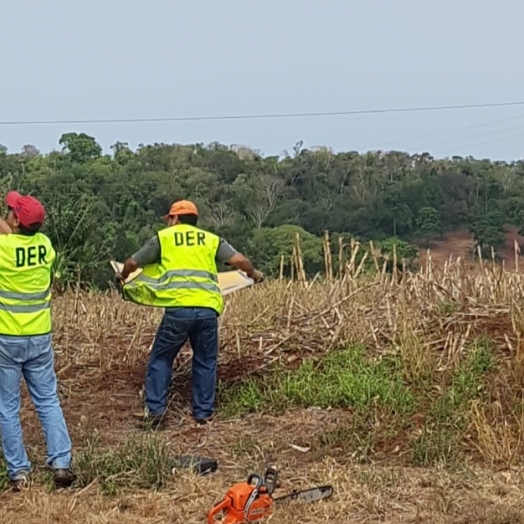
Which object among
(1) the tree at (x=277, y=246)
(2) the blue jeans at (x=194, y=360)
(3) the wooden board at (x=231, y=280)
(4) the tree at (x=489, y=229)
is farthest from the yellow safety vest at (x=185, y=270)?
(4) the tree at (x=489, y=229)

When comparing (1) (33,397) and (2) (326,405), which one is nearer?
(1) (33,397)

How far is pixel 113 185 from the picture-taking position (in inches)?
1446

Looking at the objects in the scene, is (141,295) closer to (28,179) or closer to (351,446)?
(351,446)

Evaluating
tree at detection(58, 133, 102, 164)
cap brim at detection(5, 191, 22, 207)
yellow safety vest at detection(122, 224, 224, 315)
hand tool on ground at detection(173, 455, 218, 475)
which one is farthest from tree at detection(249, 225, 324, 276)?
tree at detection(58, 133, 102, 164)

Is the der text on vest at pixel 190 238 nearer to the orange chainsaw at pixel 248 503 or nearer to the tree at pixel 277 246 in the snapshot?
the orange chainsaw at pixel 248 503

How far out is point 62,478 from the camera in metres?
5.85

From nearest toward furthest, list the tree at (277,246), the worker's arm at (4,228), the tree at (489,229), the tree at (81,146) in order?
1. the worker's arm at (4,228)
2. the tree at (277,246)
3. the tree at (489,229)
4. the tree at (81,146)

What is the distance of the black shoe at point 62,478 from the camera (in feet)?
19.2

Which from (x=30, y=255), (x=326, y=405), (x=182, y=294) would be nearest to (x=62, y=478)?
(x=30, y=255)

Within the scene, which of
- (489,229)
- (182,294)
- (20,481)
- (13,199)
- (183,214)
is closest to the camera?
(20,481)

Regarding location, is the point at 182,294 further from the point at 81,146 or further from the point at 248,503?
the point at 81,146

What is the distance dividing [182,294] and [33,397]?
5.52 feet

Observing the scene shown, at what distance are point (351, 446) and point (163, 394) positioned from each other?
1694 millimetres

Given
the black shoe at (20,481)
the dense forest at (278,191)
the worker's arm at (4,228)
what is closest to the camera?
the black shoe at (20,481)
